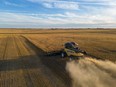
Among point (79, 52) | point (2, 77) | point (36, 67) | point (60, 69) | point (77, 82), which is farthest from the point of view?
point (79, 52)

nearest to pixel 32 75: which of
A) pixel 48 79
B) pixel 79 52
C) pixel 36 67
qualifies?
pixel 48 79

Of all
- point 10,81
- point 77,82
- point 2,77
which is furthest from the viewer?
point 2,77

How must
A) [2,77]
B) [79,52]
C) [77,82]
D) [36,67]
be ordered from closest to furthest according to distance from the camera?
[77,82] < [2,77] < [36,67] < [79,52]

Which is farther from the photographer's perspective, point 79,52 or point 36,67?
point 79,52

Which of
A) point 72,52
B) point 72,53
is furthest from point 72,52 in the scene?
point 72,53

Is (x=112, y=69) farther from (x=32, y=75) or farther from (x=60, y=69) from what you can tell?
(x=32, y=75)

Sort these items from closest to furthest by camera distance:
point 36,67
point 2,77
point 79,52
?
point 2,77
point 36,67
point 79,52

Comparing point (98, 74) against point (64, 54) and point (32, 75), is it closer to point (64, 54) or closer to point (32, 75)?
point (32, 75)

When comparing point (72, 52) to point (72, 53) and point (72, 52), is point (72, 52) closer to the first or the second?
point (72, 52)

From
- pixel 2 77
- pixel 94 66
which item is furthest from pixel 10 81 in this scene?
pixel 94 66

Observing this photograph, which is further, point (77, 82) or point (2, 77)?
point (2, 77)
